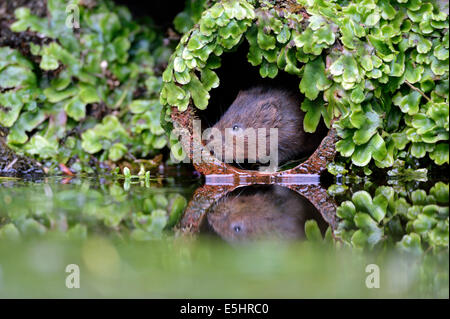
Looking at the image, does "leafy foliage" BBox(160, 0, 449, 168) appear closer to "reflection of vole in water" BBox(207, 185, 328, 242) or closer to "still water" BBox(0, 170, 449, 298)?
"still water" BBox(0, 170, 449, 298)

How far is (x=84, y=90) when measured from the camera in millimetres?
4832

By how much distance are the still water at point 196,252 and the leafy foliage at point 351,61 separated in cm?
54

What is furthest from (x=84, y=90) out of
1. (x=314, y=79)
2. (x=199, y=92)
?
(x=314, y=79)

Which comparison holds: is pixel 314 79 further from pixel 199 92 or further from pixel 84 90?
pixel 84 90

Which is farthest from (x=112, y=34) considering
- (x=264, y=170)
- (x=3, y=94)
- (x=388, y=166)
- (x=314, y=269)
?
(x=314, y=269)

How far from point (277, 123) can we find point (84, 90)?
1.98 meters

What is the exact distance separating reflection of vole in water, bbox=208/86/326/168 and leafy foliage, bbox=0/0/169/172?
0.91 meters

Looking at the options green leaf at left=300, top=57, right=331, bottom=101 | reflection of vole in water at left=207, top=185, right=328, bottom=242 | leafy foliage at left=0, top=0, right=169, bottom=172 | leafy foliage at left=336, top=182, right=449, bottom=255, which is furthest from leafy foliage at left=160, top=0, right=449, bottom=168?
leafy foliage at left=0, top=0, right=169, bottom=172

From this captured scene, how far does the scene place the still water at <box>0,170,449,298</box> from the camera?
1.73m

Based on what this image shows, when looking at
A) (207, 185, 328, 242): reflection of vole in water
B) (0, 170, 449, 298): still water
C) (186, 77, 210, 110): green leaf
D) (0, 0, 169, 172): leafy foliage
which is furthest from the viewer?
(0, 0, 169, 172): leafy foliage

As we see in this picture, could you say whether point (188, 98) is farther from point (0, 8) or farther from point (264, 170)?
point (0, 8)

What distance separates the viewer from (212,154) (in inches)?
154

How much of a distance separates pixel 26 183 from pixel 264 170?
185cm

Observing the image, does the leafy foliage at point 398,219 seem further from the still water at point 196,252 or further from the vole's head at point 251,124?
the vole's head at point 251,124
